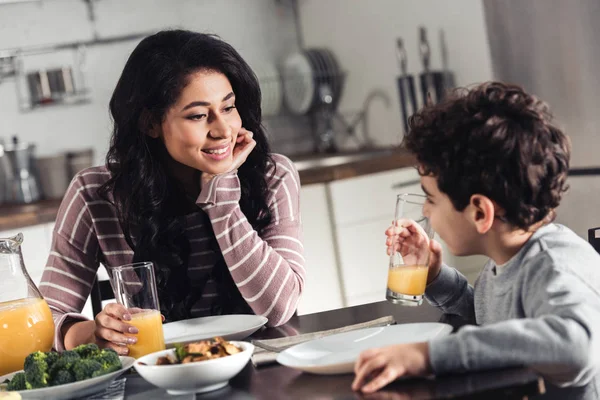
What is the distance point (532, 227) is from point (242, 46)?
3547 millimetres

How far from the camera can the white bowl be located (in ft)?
3.72

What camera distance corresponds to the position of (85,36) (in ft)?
14.0

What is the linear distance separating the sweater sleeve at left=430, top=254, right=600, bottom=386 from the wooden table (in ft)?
0.06

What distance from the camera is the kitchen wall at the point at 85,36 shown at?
13.7 feet

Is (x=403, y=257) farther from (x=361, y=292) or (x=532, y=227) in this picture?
(x=361, y=292)

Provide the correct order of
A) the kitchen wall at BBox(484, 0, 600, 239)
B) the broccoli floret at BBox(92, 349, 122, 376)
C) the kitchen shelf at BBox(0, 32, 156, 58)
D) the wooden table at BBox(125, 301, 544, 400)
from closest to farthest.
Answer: the wooden table at BBox(125, 301, 544, 400) < the broccoli floret at BBox(92, 349, 122, 376) < the kitchen wall at BBox(484, 0, 600, 239) < the kitchen shelf at BBox(0, 32, 156, 58)

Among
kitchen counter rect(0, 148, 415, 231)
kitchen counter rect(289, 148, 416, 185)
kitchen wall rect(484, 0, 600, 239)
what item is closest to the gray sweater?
kitchen wall rect(484, 0, 600, 239)

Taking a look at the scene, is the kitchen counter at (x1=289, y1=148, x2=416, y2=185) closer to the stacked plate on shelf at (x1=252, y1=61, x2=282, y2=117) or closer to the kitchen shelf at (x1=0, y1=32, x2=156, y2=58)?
the stacked plate on shelf at (x1=252, y1=61, x2=282, y2=117)

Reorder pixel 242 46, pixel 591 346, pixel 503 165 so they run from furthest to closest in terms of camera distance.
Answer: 1. pixel 242 46
2. pixel 503 165
3. pixel 591 346

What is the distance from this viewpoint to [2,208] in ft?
12.9

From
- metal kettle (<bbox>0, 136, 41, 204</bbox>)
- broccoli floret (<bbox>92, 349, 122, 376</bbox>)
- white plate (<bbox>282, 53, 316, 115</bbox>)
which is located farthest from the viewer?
white plate (<bbox>282, 53, 316, 115</bbox>)

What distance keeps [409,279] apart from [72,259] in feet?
2.74

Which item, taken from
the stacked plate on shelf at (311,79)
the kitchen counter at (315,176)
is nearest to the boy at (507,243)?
the kitchen counter at (315,176)

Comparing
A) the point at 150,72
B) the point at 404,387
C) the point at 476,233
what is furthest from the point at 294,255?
the point at 404,387
